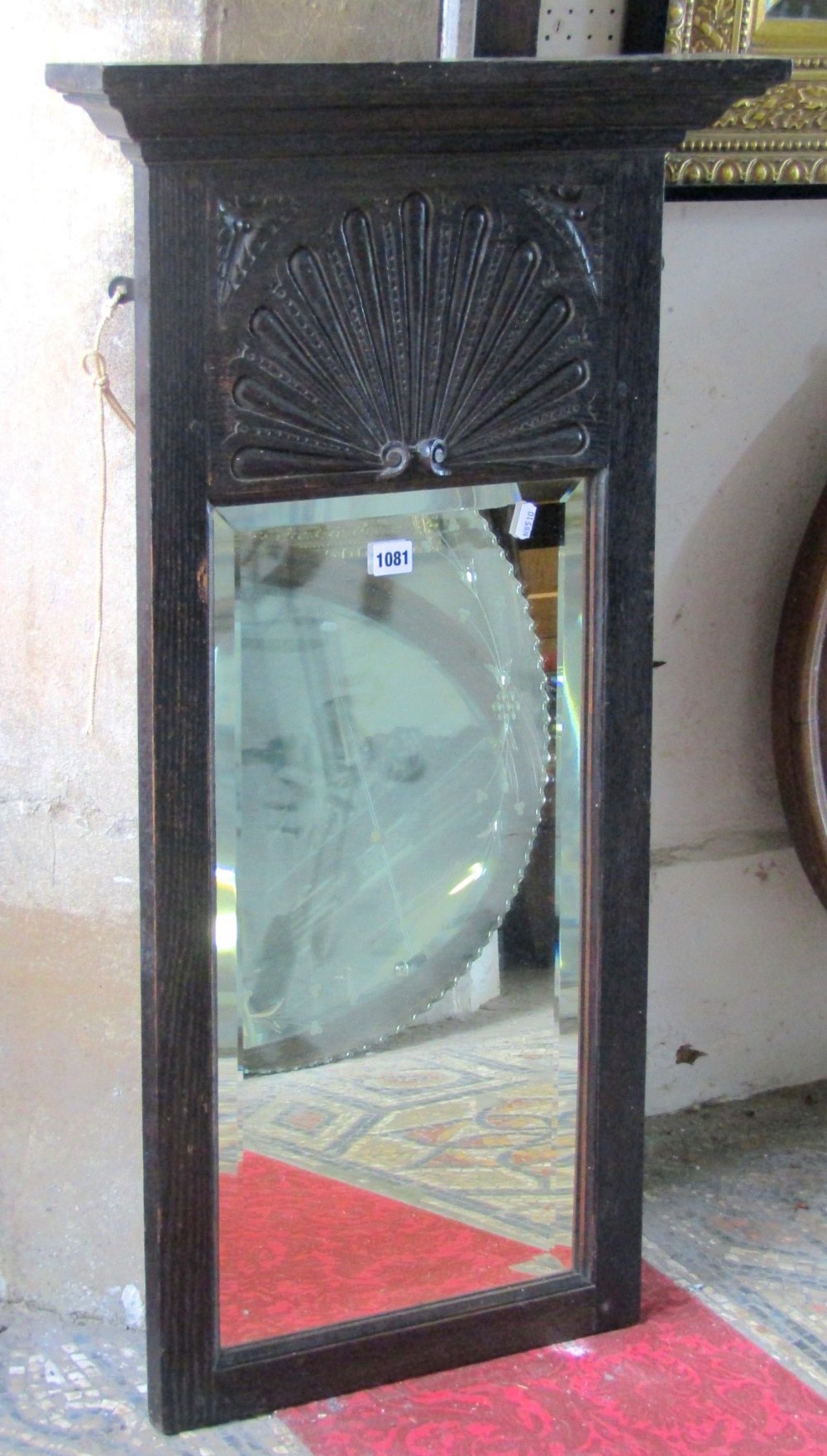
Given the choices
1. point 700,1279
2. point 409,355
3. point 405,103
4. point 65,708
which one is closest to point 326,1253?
point 700,1279

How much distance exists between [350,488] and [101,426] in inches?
9.3

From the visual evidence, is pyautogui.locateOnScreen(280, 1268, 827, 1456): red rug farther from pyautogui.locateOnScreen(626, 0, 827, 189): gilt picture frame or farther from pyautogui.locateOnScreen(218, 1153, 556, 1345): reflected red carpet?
pyautogui.locateOnScreen(626, 0, 827, 189): gilt picture frame

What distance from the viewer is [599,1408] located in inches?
58.8

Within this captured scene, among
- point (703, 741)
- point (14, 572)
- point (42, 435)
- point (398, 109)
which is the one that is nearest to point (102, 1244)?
point (14, 572)

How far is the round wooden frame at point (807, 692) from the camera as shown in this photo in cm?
A: 189

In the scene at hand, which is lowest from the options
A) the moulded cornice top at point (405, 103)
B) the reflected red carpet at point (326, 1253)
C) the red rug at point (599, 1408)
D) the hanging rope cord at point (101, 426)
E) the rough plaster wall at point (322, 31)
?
the red rug at point (599, 1408)

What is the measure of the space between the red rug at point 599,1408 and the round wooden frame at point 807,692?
61cm

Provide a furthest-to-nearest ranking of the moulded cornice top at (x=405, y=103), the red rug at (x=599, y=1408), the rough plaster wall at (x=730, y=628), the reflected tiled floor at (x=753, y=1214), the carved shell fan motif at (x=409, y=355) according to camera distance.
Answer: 1. the rough plaster wall at (x=730, y=628)
2. the reflected tiled floor at (x=753, y=1214)
3. the red rug at (x=599, y=1408)
4. the carved shell fan motif at (x=409, y=355)
5. the moulded cornice top at (x=405, y=103)

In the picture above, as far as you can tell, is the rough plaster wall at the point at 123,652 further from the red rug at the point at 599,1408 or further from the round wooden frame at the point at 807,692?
the red rug at the point at 599,1408

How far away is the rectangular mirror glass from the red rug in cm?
9

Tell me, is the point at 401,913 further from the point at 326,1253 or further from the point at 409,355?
the point at 409,355

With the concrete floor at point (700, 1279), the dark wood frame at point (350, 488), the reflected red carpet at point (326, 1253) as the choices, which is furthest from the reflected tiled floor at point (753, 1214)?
the reflected red carpet at point (326, 1253)

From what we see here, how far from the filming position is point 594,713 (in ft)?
4.99

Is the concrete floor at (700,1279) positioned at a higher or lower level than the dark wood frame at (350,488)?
lower
